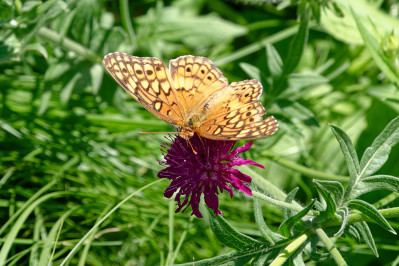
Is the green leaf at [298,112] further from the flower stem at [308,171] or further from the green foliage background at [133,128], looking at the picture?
the flower stem at [308,171]

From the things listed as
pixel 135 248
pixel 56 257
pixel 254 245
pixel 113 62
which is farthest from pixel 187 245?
pixel 113 62

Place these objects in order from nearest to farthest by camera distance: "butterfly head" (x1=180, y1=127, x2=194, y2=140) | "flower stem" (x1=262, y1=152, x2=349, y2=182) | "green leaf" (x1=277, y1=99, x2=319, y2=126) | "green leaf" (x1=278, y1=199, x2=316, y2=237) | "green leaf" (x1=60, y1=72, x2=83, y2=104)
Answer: "green leaf" (x1=278, y1=199, x2=316, y2=237) < "butterfly head" (x1=180, y1=127, x2=194, y2=140) < "flower stem" (x1=262, y1=152, x2=349, y2=182) < "green leaf" (x1=277, y1=99, x2=319, y2=126) < "green leaf" (x1=60, y1=72, x2=83, y2=104)

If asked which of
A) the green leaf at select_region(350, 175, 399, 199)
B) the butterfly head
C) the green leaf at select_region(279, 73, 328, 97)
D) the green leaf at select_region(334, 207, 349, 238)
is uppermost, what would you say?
the green leaf at select_region(279, 73, 328, 97)

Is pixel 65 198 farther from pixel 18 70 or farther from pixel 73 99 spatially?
pixel 18 70

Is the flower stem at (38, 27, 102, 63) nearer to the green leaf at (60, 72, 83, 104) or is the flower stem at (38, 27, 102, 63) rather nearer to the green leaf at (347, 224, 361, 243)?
the green leaf at (60, 72, 83, 104)

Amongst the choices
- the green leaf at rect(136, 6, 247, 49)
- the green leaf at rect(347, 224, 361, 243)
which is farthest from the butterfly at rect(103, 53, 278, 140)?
the green leaf at rect(136, 6, 247, 49)

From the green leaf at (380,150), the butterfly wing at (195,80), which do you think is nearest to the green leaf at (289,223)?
the green leaf at (380,150)
